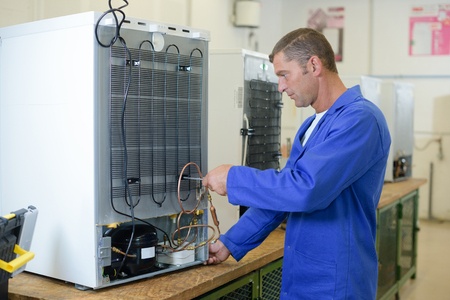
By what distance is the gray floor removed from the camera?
437 cm

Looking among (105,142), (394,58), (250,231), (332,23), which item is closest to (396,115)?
(250,231)

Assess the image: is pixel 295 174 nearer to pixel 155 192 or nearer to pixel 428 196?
pixel 155 192

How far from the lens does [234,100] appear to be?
2.34 metres

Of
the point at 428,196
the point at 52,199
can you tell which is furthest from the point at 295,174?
the point at 428,196

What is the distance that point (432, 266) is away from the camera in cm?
512

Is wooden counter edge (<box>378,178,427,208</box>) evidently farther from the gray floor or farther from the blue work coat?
the blue work coat

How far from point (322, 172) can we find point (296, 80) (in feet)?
1.15

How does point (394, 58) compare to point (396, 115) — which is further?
point (394, 58)

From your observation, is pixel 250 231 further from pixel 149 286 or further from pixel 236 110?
Result: pixel 236 110

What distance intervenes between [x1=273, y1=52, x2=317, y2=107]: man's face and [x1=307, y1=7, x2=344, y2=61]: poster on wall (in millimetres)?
5452

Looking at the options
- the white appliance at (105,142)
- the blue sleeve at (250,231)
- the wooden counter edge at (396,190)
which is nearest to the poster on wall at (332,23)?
the wooden counter edge at (396,190)

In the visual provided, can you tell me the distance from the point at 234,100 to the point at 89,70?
0.91 metres

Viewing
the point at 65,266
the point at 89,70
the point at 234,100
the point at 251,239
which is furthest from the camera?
the point at 234,100

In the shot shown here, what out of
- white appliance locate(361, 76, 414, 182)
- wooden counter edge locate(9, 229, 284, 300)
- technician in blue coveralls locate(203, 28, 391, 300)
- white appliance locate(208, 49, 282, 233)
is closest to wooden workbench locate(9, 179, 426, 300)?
wooden counter edge locate(9, 229, 284, 300)
